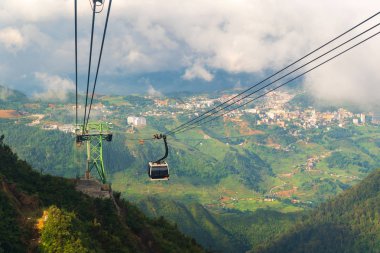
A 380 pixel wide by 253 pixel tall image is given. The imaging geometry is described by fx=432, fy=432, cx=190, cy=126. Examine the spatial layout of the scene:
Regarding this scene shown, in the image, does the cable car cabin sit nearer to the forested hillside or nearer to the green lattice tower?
the forested hillside

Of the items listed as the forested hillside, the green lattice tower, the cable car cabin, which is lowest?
the forested hillside

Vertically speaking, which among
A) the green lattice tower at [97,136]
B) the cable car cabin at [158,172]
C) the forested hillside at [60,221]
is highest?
the green lattice tower at [97,136]

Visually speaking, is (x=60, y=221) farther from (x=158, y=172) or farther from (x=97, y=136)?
(x=97, y=136)

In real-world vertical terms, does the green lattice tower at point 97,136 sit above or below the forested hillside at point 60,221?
above

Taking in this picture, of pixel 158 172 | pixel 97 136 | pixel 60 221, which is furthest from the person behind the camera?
pixel 97 136

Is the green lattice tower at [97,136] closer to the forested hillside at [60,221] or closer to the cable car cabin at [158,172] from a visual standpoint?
the forested hillside at [60,221]

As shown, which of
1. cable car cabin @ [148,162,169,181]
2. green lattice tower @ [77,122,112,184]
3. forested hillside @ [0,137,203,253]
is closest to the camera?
forested hillside @ [0,137,203,253]

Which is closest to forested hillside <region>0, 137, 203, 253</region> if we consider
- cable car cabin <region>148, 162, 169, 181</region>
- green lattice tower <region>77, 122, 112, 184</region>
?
green lattice tower <region>77, 122, 112, 184</region>

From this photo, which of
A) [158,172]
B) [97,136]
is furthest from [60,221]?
[97,136]

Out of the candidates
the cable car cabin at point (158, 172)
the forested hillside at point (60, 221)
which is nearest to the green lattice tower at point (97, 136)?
the forested hillside at point (60, 221)
